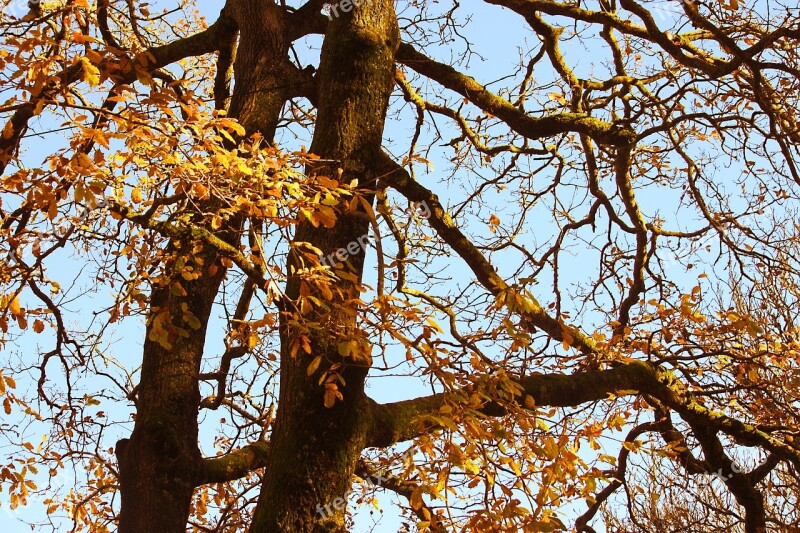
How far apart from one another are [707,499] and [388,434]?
791 cm

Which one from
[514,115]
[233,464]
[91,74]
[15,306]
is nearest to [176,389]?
[233,464]

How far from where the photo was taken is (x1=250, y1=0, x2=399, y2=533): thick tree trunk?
11.1 feet

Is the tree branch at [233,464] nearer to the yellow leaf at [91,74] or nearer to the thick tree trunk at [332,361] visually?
the thick tree trunk at [332,361]

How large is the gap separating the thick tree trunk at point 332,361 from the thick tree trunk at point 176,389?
0.69 metres

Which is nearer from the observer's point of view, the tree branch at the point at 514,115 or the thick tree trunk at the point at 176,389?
the thick tree trunk at the point at 176,389

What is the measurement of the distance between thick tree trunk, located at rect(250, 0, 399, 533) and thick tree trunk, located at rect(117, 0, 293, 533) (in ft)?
2.26

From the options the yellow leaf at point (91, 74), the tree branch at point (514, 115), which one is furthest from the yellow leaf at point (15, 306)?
the tree branch at point (514, 115)

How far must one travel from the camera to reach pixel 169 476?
14.5 feet

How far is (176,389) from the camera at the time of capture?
4.73 metres

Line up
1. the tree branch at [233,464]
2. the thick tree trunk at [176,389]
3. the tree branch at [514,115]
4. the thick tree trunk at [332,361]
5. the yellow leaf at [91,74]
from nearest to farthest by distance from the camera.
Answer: the yellow leaf at [91,74]
the thick tree trunk at [332,361]
the thick tree trunk at [176,389]
the tree branch at [233,464]
the tree branch at [514,115]

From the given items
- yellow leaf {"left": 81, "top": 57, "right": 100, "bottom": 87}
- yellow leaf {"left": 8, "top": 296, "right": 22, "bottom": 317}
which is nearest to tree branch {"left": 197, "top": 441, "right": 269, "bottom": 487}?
yellow leaf {"left": 8, "top": 296, "right": 22, "bottom": 317}

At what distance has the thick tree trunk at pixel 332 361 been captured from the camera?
3.38m

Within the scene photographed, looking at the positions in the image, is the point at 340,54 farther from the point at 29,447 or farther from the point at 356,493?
the point at 29,447

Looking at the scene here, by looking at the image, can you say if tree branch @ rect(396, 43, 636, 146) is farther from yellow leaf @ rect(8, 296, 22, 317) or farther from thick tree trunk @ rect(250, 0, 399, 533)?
yellow leaf @ rect(8, 296, 22, 317)
